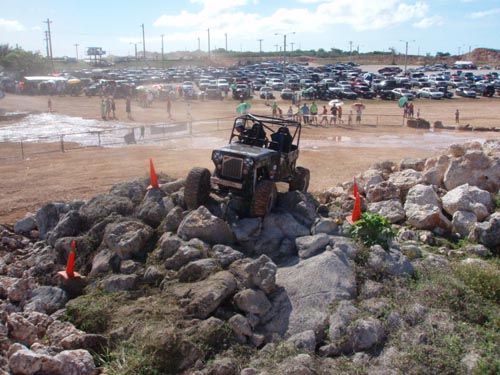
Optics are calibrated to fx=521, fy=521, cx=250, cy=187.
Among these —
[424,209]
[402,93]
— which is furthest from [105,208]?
[402,93]

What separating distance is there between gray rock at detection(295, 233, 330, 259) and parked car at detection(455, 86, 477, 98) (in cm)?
5280

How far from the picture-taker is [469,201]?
491 inches

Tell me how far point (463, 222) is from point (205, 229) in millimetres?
6103

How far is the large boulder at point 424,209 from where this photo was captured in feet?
39.8

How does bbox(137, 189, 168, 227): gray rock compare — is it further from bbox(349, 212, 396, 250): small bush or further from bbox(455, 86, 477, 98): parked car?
bbox(455, 86, 477, 98): parked car

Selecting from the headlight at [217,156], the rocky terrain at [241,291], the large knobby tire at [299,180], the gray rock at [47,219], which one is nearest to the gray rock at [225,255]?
the rocky terrain at [241,291]

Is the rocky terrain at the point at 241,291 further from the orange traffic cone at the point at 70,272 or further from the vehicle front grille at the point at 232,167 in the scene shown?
the vehicle front grille at the point at 232,167

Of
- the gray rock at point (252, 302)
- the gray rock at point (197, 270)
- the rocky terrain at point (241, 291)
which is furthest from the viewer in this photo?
the gray rock at point (197, 270)

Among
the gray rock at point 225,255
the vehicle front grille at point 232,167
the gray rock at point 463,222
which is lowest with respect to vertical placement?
the gray rock at point 463,222

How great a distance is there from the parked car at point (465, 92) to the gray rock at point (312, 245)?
173 feet

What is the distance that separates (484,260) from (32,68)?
7408 cm

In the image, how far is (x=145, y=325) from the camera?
7.62 metres

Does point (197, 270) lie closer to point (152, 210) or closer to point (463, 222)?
point (152, 210)

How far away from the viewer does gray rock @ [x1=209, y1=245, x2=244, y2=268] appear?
902 centimetres
